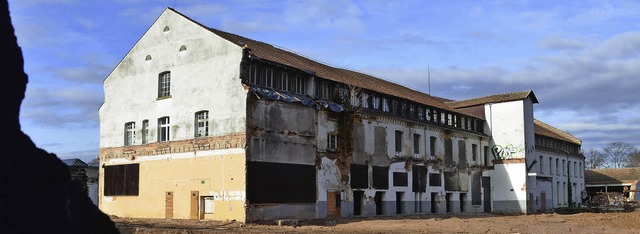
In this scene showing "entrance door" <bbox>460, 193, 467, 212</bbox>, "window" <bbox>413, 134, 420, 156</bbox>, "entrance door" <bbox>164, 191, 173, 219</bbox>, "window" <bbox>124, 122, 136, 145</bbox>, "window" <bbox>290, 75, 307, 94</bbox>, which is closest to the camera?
"entrance door" <bbox>164, 191, 173, 219</bbox>

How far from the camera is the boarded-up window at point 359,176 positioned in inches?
1409

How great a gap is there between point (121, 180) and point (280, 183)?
11.5 meters

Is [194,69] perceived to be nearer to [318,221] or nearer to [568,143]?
[318,221]

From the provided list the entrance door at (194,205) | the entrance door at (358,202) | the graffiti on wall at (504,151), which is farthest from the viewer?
the graffiti on wall at (504,151)

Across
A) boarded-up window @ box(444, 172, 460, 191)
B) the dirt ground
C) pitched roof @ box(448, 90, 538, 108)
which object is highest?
pitched roof @ box(448, 90, 538, 108)

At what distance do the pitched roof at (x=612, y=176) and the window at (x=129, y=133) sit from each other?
63.0 m

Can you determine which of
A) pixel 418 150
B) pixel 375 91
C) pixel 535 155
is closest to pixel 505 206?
pixel 535 155

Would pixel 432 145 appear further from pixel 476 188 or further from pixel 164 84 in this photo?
pixel 164 84

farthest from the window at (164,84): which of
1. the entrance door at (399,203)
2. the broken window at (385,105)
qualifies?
the entrance door at (399,203)

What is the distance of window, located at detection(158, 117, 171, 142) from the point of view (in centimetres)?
3466

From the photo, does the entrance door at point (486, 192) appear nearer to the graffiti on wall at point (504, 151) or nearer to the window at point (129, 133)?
the graffiti on wall at point (504, 151)

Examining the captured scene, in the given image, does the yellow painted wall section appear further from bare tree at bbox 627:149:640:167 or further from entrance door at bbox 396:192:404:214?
bare tree at bbox 627:149:640:167

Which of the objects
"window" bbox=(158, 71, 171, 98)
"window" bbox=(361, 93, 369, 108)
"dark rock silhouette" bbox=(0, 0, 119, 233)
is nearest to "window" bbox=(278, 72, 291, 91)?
"window" bbox=(361, 93, 369, 108)

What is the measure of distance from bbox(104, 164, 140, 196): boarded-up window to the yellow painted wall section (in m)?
0.33
